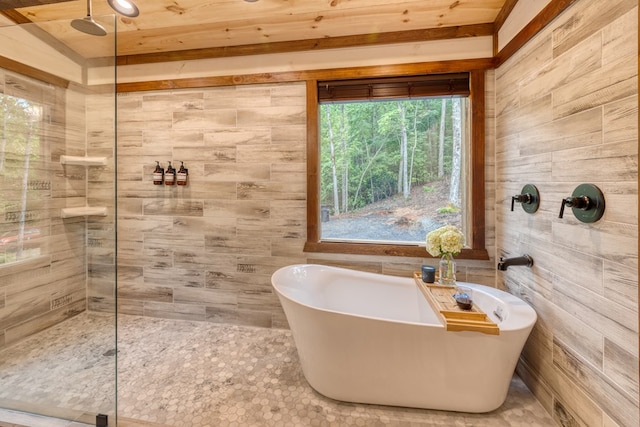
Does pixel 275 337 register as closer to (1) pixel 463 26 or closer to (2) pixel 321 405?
(2) pixel 321 405

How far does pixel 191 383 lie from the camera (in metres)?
1.69

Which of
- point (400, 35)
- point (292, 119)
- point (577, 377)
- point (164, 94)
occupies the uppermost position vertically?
point (400, 35)

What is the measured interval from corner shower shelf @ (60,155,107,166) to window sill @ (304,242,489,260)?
71.5 inches

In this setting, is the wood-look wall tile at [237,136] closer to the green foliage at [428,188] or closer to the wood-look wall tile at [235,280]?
the wood-look wall tile at [235,280]

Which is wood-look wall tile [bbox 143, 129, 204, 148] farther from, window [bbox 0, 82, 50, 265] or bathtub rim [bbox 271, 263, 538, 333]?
bathtub rim [bbox 271, 263, 538, 333]

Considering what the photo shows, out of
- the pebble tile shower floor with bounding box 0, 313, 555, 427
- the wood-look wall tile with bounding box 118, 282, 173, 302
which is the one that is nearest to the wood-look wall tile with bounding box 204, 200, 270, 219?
the wood-look wall tile with bounding box 118, 282, 173, 302

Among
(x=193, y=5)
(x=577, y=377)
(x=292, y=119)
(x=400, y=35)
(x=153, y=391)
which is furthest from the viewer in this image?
(x=292, y=119)

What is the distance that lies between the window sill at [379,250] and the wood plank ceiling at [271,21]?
1615mm

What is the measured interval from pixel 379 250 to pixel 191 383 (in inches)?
Answer: 61.7

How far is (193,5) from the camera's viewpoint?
1.99 metres

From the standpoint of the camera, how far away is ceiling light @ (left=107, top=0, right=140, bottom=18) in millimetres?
1898

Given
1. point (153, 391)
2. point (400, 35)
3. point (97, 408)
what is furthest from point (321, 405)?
point (400, 35)

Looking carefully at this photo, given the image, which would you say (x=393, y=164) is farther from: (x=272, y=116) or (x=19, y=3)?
(x=19, y=3)

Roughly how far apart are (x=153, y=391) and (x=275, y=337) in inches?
34.5
